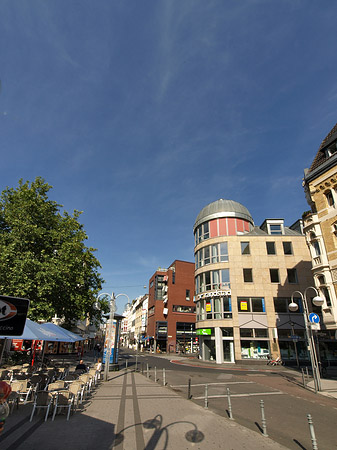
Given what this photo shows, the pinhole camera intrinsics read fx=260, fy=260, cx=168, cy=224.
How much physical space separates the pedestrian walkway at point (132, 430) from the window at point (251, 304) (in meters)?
23.2

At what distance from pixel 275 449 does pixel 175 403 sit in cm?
490

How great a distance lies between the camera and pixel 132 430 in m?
7.18

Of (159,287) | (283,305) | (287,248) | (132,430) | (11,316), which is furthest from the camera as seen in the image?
(159,287)

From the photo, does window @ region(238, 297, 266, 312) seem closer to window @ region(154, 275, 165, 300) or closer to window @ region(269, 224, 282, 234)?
window @ region(269, 224, 282, 234)

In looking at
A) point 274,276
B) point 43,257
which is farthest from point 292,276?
point 43,257

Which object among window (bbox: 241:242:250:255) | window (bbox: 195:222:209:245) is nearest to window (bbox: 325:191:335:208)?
window (bbox: 241:242:250:255)

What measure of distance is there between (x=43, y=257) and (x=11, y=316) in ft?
53.7

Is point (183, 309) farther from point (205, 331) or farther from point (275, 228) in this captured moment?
point (275, 228)

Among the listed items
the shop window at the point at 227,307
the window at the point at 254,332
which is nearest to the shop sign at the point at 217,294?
the shop window at the point at 227,307

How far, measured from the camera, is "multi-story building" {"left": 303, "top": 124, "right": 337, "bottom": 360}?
723 inches

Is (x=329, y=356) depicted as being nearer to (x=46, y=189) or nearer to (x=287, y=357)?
(x=287, y=357)

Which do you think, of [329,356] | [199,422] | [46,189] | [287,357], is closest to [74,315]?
[46,189]

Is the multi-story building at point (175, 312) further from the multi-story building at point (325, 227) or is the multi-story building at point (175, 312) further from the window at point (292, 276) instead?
the multi-story building at point (325, 227)

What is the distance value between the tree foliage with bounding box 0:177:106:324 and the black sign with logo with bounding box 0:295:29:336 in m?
14.1
